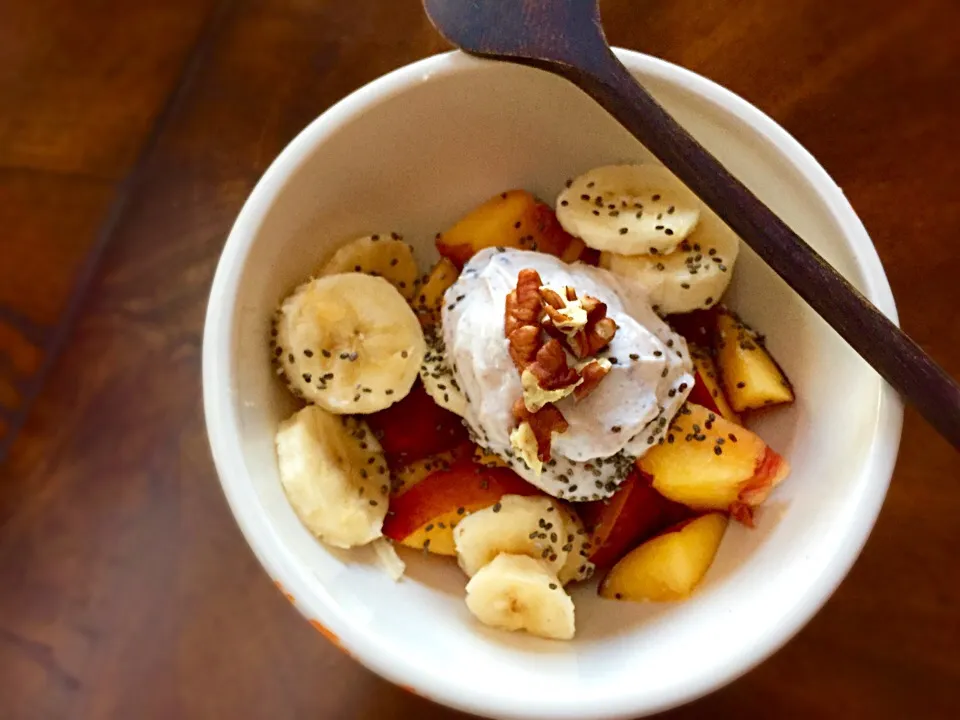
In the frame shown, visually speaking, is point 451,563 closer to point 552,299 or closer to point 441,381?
point 441,381

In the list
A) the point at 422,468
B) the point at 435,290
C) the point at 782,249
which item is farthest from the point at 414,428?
the point at 782,249

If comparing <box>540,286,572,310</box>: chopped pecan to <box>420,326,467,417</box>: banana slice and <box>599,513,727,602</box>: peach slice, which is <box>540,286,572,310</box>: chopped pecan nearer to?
<box>420,326,467,417</box>: banana slice

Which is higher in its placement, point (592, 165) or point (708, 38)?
point (708, 38)

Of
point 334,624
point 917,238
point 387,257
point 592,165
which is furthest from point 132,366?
point 917,238

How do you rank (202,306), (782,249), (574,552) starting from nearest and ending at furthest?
(782,249) < (574,552) < (202,306)

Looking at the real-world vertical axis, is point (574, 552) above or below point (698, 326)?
below

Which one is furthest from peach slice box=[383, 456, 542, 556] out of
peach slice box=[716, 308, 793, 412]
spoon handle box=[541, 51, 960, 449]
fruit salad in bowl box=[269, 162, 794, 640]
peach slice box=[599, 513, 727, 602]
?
spoon handle box=[541, 51, 960, 449]

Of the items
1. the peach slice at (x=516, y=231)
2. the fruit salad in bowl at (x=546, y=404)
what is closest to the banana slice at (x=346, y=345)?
the fruit salad in bowl at (x=546, y=404)

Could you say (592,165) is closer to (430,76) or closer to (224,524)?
(430,76)
